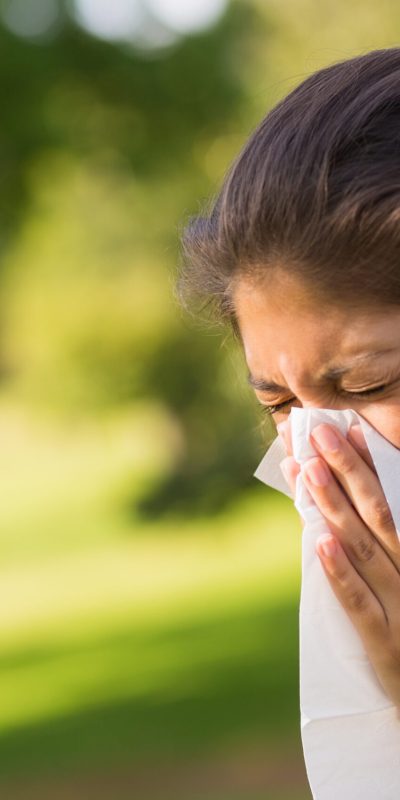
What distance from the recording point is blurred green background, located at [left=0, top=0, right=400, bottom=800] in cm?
1000

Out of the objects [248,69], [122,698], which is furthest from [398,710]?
[248,69]

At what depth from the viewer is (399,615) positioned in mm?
2355

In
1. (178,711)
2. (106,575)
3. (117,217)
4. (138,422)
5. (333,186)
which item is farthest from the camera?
(138,422)

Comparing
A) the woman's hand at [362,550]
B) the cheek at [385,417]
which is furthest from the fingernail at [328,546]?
the cheek at [385,417]

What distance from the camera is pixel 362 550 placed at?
2346 millimetres

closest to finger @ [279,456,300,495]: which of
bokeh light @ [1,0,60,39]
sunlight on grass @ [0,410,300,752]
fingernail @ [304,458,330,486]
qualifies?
fingernail @ [304,458,330,486]

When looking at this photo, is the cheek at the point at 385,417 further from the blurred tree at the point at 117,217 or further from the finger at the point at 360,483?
the blurred tree at the point at 117,217

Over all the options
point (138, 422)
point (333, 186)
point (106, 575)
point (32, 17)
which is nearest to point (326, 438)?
point (333, 186)

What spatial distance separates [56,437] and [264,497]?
373 centimetres

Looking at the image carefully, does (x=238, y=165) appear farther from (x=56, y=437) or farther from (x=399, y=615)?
(x=56, y=437)

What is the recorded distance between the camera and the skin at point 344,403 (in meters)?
2.15

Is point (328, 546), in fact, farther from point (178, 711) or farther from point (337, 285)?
point (178, 711)

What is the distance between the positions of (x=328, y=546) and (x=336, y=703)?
12.4 inches

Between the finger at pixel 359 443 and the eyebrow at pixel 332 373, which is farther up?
the eyebrow at pixel 332 373
